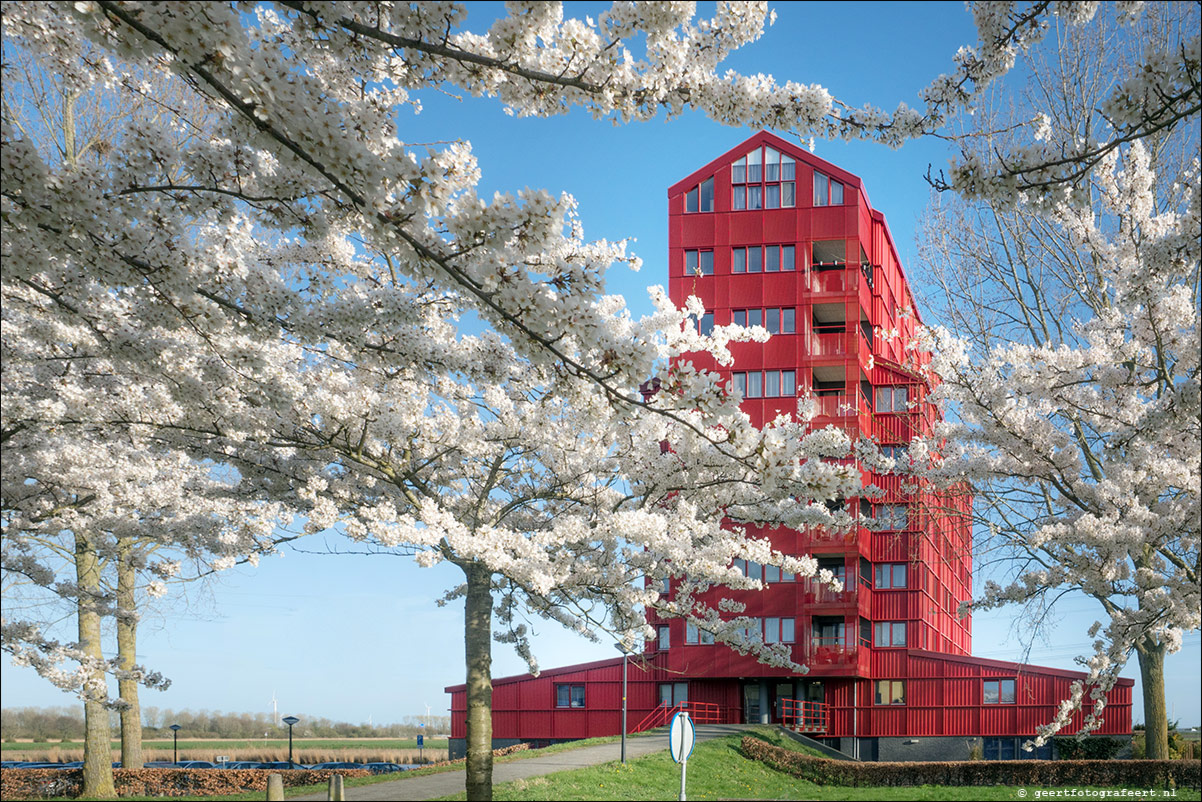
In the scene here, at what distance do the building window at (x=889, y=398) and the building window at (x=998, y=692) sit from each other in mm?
11518

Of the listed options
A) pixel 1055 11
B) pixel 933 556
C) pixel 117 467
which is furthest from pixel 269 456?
pixel 933 556

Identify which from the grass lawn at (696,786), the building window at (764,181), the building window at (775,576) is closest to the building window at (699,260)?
the building window at (764,181)

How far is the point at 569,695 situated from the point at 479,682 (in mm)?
25468

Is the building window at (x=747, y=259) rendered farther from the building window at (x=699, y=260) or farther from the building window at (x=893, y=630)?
the building window at (x=893, y=630)

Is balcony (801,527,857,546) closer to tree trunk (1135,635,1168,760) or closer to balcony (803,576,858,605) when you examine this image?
balcony (803,576,858,605)

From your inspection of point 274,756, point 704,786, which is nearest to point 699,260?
point 704,786

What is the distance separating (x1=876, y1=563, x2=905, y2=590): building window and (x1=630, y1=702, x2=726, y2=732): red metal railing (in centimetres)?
957

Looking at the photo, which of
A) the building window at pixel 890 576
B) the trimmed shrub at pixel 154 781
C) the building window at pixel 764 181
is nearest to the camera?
the trimmed shrub at pixel 154 781

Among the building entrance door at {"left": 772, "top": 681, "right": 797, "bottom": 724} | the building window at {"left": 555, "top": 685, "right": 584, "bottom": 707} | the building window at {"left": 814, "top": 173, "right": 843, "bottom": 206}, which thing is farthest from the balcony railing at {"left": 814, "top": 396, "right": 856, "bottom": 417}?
the building window at {"left": 555, "top": 685, "right": 584, "bottom": 707}

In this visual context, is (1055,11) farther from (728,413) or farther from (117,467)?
(117,467)

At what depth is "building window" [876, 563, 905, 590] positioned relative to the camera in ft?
133

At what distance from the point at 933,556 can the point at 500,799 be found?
121ft

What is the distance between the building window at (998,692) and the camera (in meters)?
36.2

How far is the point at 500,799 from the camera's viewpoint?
1509 centimetres
